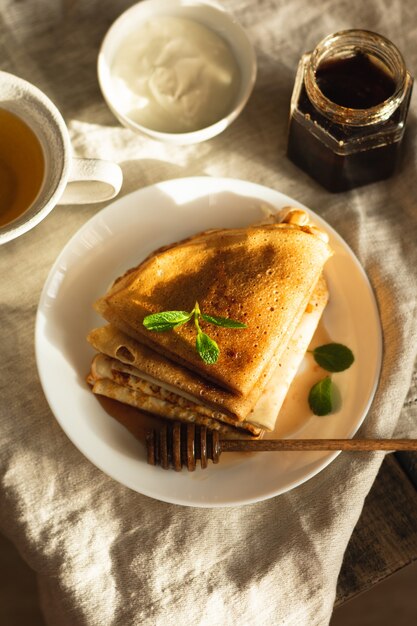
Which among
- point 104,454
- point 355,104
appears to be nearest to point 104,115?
point 355,104

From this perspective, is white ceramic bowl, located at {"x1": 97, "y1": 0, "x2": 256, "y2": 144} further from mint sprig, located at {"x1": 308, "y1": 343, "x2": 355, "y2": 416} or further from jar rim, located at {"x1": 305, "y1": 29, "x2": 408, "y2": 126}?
mint sprig, located at {"x1": 308, "y1": 343, "x2": 355, "y2": 416}

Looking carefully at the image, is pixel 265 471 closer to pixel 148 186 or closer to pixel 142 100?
pixel 148 186

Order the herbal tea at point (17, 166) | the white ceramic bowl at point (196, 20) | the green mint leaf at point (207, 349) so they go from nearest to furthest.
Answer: the green mint leaf at point (207, 349) < the herbal tea at point (17, 166) < the white ceramic bowl at point (196, 20)

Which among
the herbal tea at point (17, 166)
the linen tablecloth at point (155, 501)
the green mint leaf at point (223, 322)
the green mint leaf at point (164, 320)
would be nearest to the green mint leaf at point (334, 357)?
the linen tablecloth at point (155, 501)

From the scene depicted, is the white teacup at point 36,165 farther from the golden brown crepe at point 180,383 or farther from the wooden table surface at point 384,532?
the wooden table surface at point 384,532

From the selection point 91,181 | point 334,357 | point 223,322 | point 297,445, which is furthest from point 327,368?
point 91,181

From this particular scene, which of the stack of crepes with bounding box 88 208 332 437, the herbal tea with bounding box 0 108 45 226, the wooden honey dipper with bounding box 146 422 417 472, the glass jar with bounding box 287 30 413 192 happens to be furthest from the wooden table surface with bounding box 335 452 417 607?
the herbal tea with bounding box 0 108 45 226
